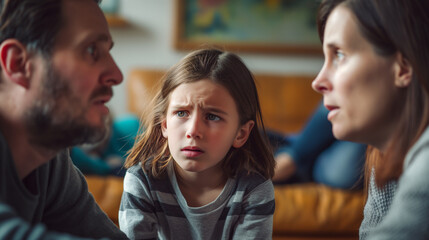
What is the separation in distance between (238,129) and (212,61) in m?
0.20

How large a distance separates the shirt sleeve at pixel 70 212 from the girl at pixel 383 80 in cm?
59

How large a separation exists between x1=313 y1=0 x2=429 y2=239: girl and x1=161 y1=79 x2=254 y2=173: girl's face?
302mm

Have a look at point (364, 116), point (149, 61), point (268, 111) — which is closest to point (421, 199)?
point (364, 116)

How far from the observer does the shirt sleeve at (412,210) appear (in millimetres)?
660

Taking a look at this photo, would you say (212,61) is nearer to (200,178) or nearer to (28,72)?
(200,178)

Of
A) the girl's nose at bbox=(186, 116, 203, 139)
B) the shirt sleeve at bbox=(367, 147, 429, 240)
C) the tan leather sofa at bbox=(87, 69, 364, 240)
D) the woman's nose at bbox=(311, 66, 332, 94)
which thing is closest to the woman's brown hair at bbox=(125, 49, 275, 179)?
the girl's nose at bbox=(186, 116, 203, 139)

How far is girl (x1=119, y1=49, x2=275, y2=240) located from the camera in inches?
43.4

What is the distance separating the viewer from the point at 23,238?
643 mm

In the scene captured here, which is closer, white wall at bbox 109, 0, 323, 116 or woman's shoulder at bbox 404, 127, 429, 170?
woman's shoulder at bbox 404, 127, 429, 170

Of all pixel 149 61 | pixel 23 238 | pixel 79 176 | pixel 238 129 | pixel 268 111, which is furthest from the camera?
pixel 149 61

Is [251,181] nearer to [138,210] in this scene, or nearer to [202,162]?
[202,162]

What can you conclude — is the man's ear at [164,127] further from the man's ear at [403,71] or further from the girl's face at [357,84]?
the man's ear at [403,71]

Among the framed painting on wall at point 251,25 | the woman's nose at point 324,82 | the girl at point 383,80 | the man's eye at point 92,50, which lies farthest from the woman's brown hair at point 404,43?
the framed painting on wall at point 251,25

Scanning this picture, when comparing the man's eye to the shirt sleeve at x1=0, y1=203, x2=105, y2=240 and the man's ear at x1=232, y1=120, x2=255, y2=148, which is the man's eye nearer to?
the shirt sleeve at x1=0, y1=203, x2=105, y2=240
